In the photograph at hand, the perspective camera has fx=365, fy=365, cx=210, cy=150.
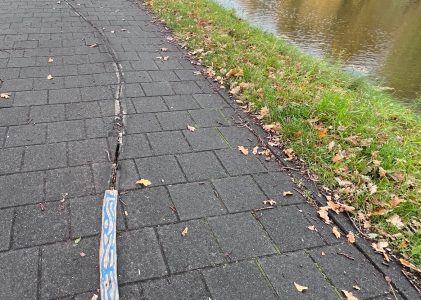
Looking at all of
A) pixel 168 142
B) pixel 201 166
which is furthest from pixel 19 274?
pixel 168 142

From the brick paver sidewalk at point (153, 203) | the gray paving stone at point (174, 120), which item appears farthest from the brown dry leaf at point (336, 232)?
the gray paving stone at point (174, 120)

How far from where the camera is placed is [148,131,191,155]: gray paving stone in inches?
136

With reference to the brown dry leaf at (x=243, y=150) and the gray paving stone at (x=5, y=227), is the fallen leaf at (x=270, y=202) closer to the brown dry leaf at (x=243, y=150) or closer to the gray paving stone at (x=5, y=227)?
the brown dry leaf at (x=243, y=150)

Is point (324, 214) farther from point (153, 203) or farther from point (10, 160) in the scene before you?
point (10, 160)

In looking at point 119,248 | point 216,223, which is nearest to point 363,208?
point 216,223

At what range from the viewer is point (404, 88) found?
7.39 metres

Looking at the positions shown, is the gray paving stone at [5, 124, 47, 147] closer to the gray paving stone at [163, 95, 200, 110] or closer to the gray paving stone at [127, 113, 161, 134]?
the gray paving stone at [127, 113, 161, 134]

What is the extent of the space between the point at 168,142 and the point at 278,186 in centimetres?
115

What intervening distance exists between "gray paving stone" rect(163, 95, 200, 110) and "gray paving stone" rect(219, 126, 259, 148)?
596mm

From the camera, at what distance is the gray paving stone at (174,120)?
3857mm

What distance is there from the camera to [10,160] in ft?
10.1

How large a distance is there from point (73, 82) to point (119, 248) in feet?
9.40

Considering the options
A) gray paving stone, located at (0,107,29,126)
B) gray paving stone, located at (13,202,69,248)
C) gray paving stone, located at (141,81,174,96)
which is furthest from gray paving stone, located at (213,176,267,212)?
gray paving stone, located at (0,107,29,126)

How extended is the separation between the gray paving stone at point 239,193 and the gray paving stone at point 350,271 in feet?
1.99
